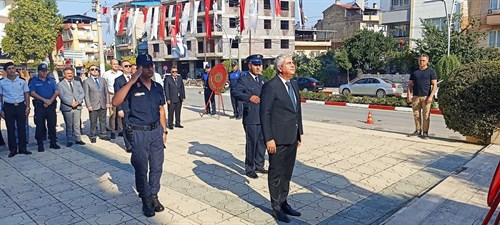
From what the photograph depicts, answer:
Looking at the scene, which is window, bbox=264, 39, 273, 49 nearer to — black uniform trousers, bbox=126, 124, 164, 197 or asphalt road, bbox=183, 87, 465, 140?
asphalt road, bbox=183, 87, 465, 140

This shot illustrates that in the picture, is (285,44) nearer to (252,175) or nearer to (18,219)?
(252,175)

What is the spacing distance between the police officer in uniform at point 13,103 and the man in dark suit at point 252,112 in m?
4.34

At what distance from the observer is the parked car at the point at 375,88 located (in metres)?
22.3

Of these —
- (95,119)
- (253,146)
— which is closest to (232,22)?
(95,119)

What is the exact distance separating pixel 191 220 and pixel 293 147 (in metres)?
1.34

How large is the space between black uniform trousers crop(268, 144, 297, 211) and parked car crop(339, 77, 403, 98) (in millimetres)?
19577

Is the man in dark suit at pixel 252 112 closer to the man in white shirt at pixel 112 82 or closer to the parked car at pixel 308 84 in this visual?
the man in white shirt at pixel 112 82

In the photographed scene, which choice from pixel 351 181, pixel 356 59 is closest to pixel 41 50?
pixel 356 59

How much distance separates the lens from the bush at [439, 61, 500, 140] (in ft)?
22.6

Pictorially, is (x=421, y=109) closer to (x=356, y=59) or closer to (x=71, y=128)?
(x=71, y=128)

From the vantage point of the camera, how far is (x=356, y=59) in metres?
34.0

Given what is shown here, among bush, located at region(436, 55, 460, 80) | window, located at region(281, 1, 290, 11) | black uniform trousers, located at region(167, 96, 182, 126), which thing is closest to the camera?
black uniform trousers, located at region(167, 96, 182, 126)

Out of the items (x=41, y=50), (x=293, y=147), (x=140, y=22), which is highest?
(x=140, y=22)

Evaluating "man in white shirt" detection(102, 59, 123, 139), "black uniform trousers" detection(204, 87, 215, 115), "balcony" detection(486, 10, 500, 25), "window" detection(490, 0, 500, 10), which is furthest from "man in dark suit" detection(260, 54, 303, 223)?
"window" detection(490, 0, 500, 10)
